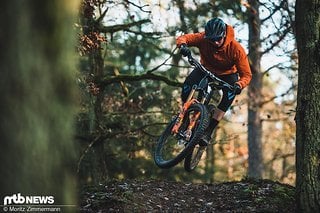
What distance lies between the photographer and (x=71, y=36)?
332cm

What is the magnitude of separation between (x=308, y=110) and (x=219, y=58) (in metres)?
1.80

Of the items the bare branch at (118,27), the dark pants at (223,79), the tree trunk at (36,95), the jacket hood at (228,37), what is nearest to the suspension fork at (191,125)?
the dark pants at (223,79)

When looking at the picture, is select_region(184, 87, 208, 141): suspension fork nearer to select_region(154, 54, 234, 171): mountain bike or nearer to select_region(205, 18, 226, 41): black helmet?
select_region(154, 54, 234, 171): mountain bike

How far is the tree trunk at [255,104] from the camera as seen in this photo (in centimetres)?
1441

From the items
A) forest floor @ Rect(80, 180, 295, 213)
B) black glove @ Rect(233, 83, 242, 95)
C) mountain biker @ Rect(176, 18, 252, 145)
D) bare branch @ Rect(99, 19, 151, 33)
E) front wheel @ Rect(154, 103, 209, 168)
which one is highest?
bare branch @ Rect(99, 19, 151, 33)

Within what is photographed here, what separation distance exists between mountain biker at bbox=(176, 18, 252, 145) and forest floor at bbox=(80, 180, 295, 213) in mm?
746

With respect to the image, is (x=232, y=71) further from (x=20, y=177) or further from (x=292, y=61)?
(x=292, y=61)

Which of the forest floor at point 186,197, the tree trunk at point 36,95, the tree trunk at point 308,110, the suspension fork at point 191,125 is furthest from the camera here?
the suspension fork at point 191,125

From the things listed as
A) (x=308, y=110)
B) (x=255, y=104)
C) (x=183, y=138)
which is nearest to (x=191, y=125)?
(x=183, y=138)

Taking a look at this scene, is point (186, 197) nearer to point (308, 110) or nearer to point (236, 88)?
point (236, 88)

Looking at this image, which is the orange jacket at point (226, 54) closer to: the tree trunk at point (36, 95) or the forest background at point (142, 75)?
the forest background at point (142, 75)

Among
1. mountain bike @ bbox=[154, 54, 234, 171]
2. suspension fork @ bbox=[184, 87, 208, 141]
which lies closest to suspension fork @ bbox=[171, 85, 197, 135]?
mountain bike @ bbox=[154, 54, 234, 171]

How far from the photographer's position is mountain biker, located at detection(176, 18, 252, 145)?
277 inches

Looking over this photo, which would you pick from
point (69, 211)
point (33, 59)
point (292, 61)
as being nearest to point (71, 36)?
point (33, 59)
